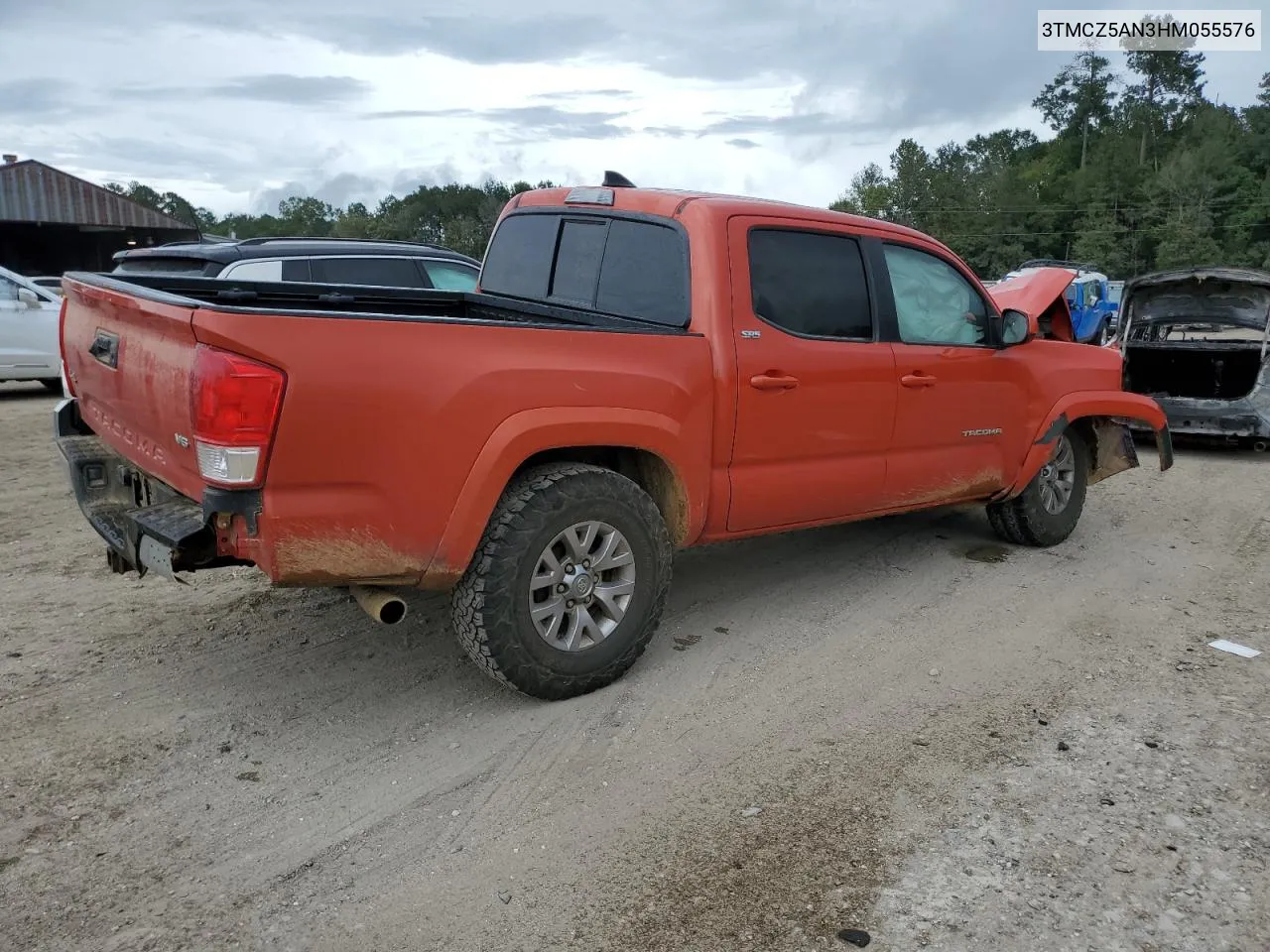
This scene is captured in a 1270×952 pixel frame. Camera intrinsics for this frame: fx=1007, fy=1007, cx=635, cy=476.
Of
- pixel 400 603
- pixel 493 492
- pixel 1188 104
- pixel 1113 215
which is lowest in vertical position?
pixel 400 603

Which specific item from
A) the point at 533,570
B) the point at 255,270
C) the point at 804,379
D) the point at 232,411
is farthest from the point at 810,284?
the point at 255,270

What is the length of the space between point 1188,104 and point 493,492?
10419cm

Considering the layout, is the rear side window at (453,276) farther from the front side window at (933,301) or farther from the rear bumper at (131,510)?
the rear bumper at (131,510)

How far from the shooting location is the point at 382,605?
11.6ft

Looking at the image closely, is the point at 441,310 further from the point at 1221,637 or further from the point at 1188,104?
the point at 1188,104

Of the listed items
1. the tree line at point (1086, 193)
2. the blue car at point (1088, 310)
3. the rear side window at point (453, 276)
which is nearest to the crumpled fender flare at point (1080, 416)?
the rear side window at point (453, 276)

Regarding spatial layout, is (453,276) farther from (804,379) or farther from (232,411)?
(232,411)

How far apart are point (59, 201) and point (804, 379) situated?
109 feet

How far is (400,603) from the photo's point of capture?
3.55 m

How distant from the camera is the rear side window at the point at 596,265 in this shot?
4.44 meters

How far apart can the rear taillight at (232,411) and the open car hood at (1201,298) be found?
10054 mm

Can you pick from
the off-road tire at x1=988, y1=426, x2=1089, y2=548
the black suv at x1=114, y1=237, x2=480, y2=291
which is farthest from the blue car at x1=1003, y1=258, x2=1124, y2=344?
the off-road tire at x1=988, y1=426, x2=1089, y2=548

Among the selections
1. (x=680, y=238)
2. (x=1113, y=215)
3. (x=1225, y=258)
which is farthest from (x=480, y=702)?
(x=1113, y=215)

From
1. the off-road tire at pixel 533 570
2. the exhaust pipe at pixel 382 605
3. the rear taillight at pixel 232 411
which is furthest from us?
the off-road tire at pixel 533 570
